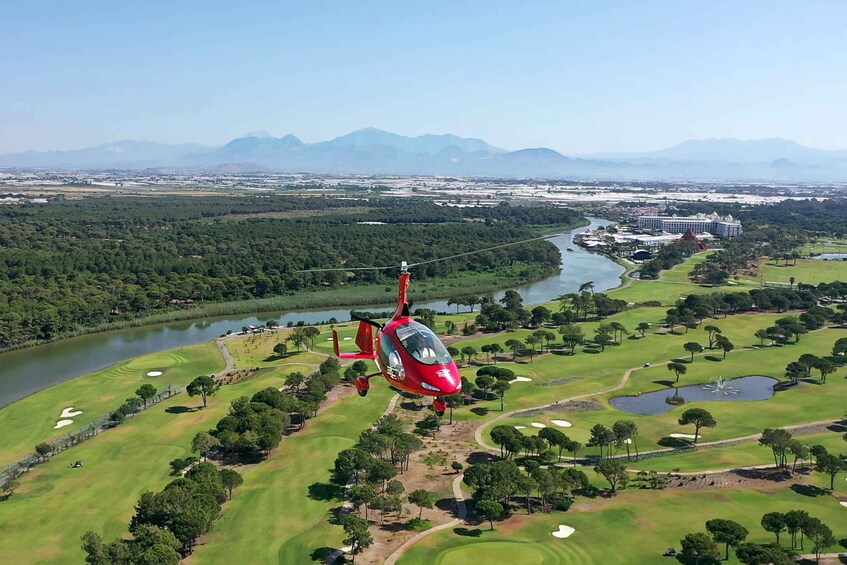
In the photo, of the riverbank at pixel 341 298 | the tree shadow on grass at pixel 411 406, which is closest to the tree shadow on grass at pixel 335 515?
the tree shadow on grass at pixel 411 406

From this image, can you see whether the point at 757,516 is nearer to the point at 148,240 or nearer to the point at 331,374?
the point at 331,374

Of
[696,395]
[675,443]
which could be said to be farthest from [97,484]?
[696,395]

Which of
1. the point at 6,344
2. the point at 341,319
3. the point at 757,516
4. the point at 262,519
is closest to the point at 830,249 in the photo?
the point at 341,319

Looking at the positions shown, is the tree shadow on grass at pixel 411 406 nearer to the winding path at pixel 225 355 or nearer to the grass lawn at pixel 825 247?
the winding path at pixel 225 355

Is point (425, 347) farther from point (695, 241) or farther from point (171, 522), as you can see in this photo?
point (695, 241)

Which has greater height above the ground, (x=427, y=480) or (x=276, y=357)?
(x=276, y=357)
